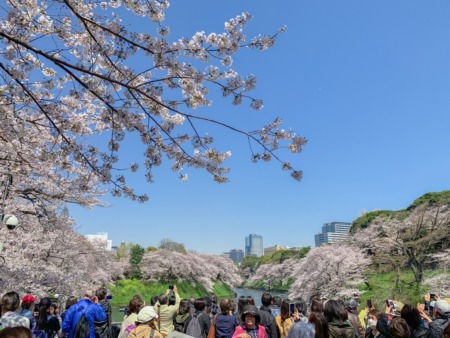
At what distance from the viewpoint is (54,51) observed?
9.93 ft

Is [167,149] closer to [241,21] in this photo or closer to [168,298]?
[241,21]

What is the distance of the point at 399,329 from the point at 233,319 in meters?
2.02

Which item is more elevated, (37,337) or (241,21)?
(241,21)

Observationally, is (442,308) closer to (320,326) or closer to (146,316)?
(320,326)

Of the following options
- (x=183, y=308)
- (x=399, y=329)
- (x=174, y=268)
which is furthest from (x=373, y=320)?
(x=174, y=268)

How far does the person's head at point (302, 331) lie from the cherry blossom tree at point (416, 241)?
63.5 feet

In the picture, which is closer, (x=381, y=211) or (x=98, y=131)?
(x=98, y=131)

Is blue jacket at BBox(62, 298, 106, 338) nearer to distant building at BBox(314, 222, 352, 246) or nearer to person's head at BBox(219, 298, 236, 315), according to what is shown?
person's head at BBox(219, 298, 236, 315)

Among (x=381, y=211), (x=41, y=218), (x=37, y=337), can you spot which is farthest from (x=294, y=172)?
(x=381, y=211)

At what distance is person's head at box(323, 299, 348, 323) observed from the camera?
3.11 m

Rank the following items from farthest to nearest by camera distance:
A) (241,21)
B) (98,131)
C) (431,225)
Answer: (431,225)
(98,131)
(241,21)

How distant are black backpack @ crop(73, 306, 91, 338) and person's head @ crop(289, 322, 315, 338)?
269 centimetres

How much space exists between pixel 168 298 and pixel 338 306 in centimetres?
313

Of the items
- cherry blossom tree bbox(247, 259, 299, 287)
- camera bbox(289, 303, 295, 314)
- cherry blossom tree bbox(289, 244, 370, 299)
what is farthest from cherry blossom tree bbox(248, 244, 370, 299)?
cherry blossom tree bbox(247, 259, 299, 287)
